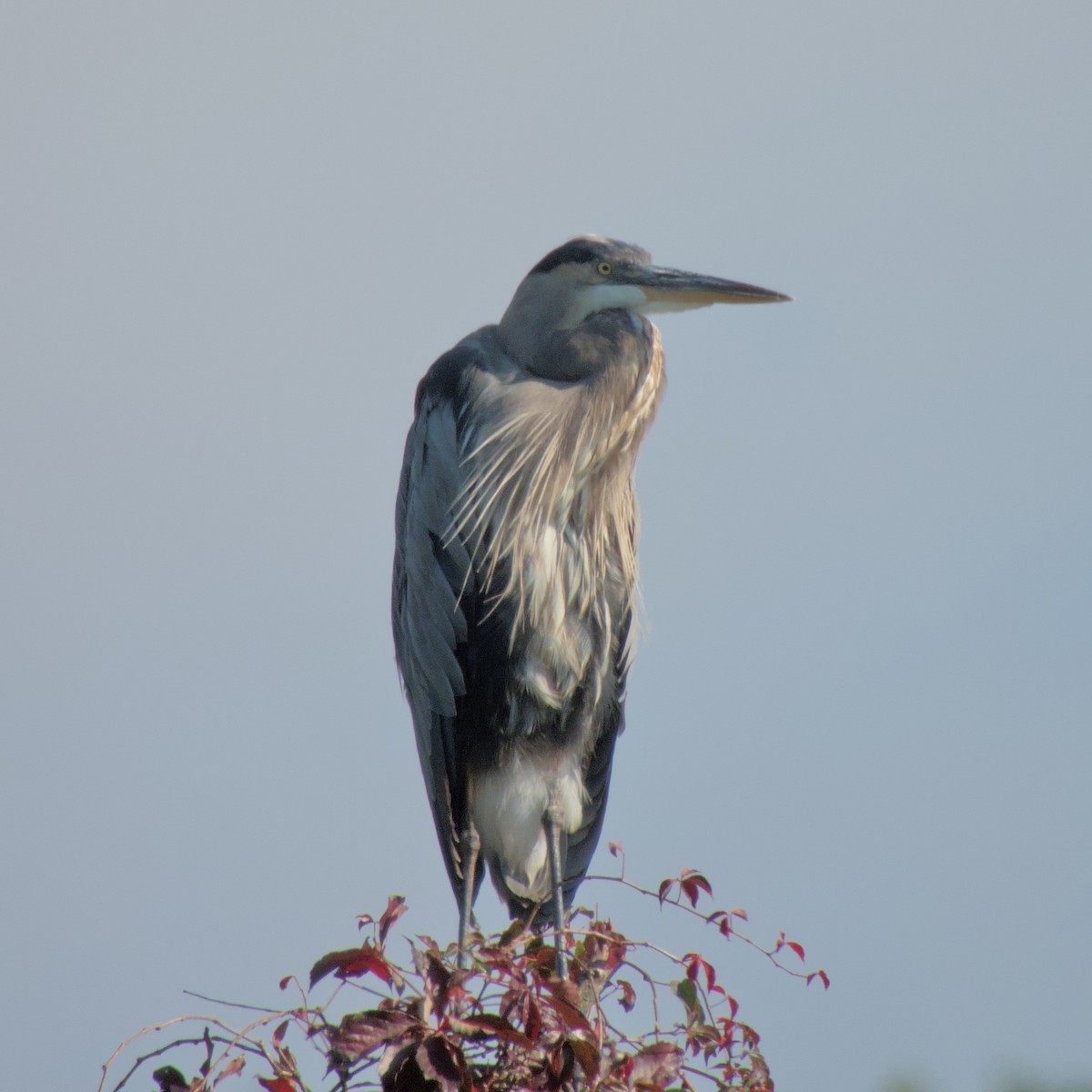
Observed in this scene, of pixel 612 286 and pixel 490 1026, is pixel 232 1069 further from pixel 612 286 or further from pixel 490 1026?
pixel 612 286

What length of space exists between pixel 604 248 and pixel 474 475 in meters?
0.69

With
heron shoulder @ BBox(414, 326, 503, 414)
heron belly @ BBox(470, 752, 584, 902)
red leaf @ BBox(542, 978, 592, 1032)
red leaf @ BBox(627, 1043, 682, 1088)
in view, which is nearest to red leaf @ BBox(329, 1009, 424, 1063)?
red leaf @ BBox(542, 978, 592, 1032)

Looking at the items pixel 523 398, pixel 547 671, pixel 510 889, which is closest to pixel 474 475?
pixel 523 398

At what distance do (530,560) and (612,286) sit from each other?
0.75m

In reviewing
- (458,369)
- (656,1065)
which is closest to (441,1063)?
(656,1065)

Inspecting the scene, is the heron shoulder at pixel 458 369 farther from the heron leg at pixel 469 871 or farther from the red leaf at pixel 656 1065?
the red leaf at pixel 656 1065

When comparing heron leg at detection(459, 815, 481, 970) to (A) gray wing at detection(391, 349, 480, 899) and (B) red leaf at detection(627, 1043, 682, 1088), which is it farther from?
(B) red leaf at detection(627, 1043, 682, 1088)

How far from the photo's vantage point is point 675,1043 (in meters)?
1.99

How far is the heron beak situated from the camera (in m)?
3.77

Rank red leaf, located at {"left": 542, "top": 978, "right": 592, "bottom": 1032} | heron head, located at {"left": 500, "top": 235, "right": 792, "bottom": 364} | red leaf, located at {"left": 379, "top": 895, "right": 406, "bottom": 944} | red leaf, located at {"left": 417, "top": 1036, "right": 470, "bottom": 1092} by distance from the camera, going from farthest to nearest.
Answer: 1. heron head, located at {"left": 500, "top": 235, "right": 792, "bottom": 364}
2. red leaf, located at {"left": 379, "top": 895, "right": 406, "bottom": 944}
3. red leaf, located at {"left": 542, "top": 978, "right": 592, "bottom": 1032}
4. red leaf, located at {"left": 417, "top": 1036, "right": 470, "bottom": 1092}

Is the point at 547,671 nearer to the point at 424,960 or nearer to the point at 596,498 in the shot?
the point at 596,498

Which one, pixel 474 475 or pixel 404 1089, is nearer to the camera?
pixel 404 1089

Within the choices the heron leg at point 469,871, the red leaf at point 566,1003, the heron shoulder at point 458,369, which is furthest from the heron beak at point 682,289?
the red leaf at point 566,1003

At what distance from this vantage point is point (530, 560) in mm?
3701
